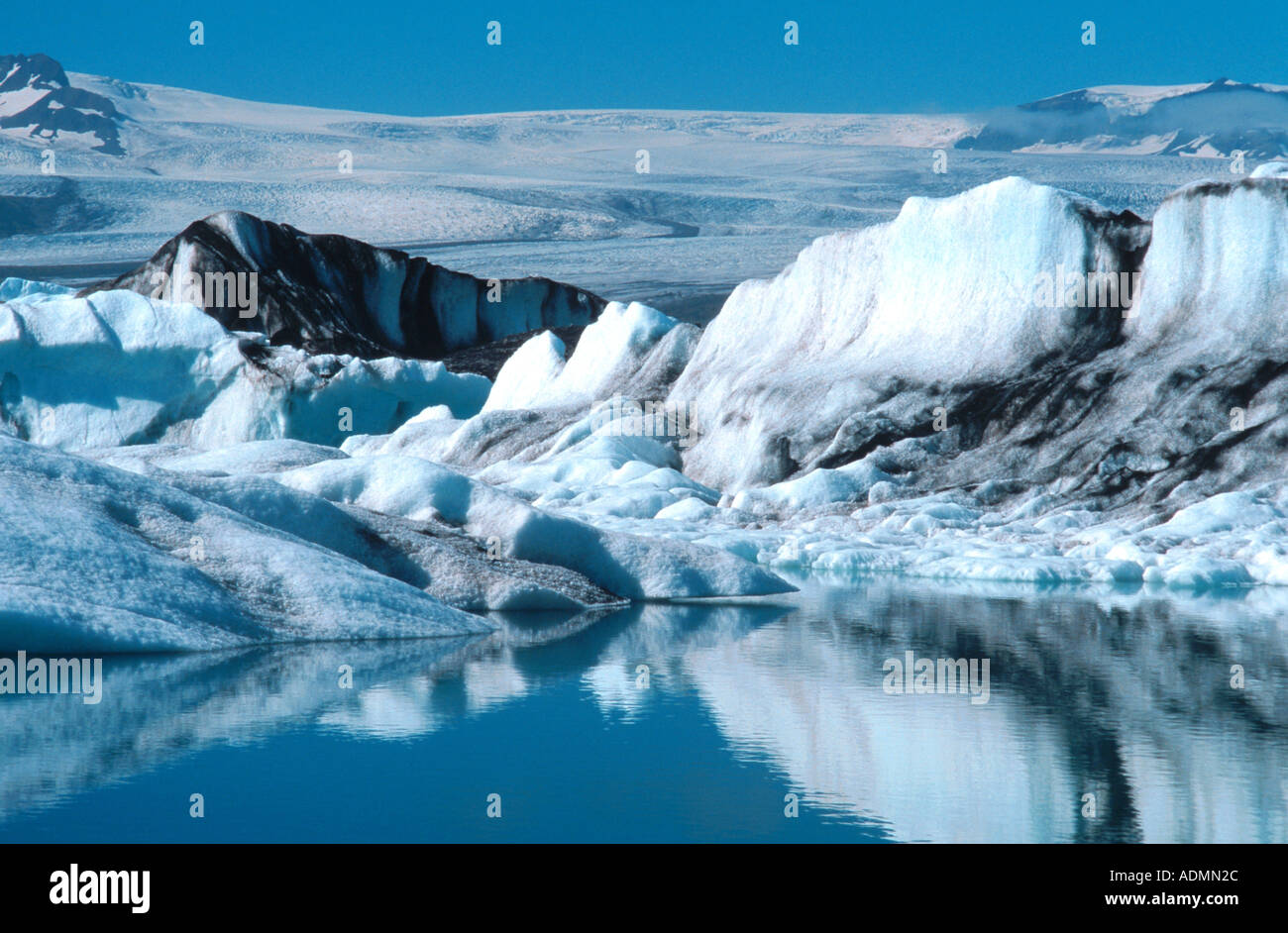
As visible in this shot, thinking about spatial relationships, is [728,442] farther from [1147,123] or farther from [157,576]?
[1147,123]

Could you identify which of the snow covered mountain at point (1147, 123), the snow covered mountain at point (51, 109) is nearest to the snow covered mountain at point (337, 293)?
the snow covered mountain at point (51, 109)

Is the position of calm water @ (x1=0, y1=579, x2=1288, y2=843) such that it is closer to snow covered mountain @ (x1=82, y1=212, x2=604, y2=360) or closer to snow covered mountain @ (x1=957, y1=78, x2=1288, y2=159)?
snow covered mountain @ (x1=82, y1=212, x2=604, y2=360)

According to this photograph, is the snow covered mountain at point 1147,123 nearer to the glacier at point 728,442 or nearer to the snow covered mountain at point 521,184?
the snow covered mountain at point 521,184

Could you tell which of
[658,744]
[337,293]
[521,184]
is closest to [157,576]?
[658,744]

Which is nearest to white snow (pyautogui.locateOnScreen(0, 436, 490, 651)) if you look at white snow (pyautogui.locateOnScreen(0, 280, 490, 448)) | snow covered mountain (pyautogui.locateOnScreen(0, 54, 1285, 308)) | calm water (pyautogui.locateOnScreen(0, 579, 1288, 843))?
calm water (pyautogui.locateOnScreen(0, 579, 1288, 843))

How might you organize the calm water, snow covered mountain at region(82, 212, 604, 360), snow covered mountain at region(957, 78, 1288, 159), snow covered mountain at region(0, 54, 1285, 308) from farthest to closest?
snow covered mountain at region(957, 78, 1288, 159)
snow covered mountain at region(0, 54, 1285, 308)
snow covered mountain at region(82, 212, 604, 360)
the calm water

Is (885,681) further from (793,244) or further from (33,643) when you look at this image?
(793,244)

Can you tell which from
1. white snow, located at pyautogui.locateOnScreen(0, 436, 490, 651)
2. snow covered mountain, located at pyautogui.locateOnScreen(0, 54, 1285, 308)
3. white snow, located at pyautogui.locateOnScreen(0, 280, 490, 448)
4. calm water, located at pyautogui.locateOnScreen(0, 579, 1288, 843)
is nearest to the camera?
calm water, located at pyautogui.locateOnScreen(0, 579, 1288, 843)
